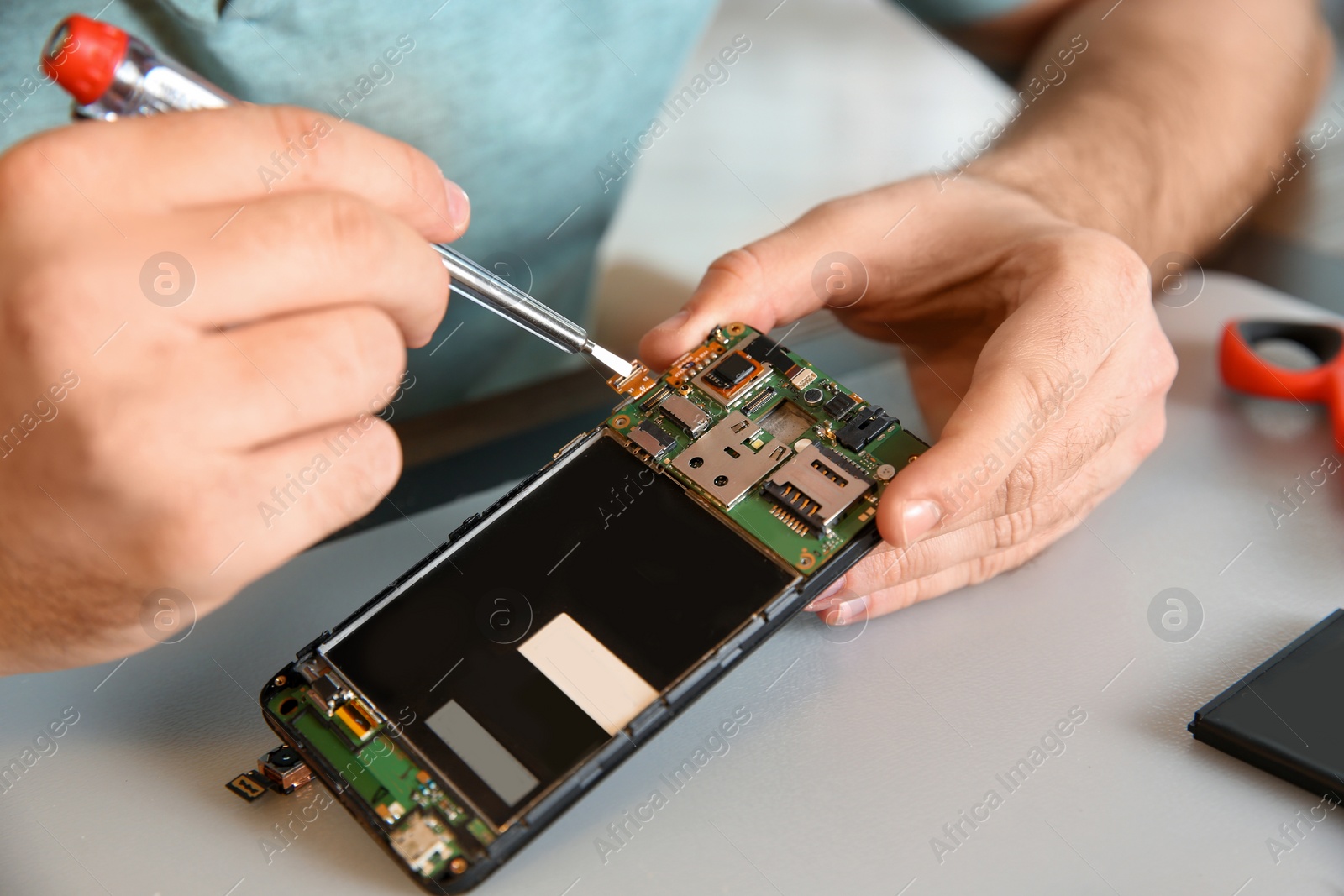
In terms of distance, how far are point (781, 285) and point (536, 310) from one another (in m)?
0.42

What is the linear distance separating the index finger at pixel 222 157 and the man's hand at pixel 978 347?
519mm

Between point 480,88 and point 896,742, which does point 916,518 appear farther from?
point 480,88

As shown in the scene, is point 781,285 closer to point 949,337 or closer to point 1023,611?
point 949,337

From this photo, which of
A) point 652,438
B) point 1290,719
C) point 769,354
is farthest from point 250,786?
point 1290,719

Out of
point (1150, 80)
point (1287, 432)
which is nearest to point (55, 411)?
point (1287, 432)

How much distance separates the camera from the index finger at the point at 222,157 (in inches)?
38.4

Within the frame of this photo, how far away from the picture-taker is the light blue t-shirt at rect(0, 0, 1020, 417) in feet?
5.56

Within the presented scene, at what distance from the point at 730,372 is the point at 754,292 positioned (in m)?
0.19

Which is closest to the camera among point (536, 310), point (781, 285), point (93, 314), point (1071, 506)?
point (93, 314)

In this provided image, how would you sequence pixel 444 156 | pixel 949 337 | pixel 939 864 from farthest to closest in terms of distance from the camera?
pixel 444 156 < pixel 949 337 < pixel 939 864

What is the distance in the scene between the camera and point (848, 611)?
1.34 metres

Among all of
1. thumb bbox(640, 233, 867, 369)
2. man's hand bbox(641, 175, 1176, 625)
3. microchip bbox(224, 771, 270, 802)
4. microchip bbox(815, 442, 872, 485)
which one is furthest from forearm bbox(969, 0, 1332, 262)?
microchip bbox(224, 771, 270, 802)

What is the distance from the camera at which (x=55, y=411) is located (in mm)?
987

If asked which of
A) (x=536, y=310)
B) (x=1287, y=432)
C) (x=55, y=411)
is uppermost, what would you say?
(x=55, y=411)
